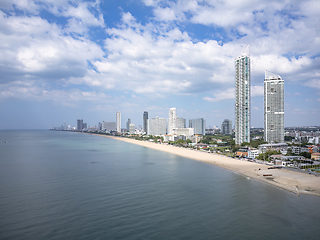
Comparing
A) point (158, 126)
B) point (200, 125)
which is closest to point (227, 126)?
point (200, 125)

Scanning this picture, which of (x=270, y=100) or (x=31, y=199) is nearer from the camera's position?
(x=31, y=199)

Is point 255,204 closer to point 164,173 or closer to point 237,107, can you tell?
point 164,173

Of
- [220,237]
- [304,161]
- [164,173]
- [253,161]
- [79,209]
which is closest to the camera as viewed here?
[220,237]

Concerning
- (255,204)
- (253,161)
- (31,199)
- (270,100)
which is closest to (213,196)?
(255,204)

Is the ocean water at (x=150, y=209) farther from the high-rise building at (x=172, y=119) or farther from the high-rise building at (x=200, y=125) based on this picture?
the high-rise building at (x=200, y=125)

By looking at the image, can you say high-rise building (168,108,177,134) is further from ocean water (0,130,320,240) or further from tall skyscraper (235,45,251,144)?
ocean water (0,130,320,240)

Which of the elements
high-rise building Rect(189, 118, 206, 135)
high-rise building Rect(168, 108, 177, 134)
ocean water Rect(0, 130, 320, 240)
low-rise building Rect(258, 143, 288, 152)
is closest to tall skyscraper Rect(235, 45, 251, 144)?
low-rise building Rect(258, 143, 288, 152)
